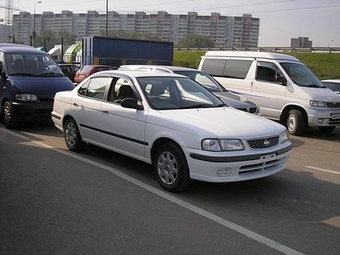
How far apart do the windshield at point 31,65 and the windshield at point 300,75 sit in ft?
20.2

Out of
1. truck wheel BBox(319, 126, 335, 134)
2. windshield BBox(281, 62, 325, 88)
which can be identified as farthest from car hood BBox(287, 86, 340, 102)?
truck wheel BBox(319, 126, 335, 134)

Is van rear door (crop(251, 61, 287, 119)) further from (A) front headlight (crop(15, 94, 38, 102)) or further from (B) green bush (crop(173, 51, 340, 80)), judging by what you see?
(B) green bush (crop(173, 51, 340, 80))

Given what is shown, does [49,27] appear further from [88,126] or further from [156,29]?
[88,126]

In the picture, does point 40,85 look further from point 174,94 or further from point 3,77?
point 174,94

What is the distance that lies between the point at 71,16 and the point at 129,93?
119 metres

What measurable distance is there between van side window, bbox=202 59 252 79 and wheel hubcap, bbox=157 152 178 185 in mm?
6989

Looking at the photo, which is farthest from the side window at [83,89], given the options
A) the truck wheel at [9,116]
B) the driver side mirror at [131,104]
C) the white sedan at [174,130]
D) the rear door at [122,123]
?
the truck wheel at [9,116]

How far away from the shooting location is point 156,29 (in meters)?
109

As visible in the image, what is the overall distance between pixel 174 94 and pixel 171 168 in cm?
143

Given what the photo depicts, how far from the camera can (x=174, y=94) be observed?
6.16 metres

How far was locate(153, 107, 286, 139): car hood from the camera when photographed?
4930 millimetres

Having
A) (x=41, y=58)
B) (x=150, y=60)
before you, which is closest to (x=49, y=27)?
(x=150, y=60)

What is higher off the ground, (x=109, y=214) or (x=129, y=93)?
(x=129, y=93)

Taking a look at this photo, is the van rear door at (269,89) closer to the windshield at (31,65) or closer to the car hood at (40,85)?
the car hood at (40,85)
